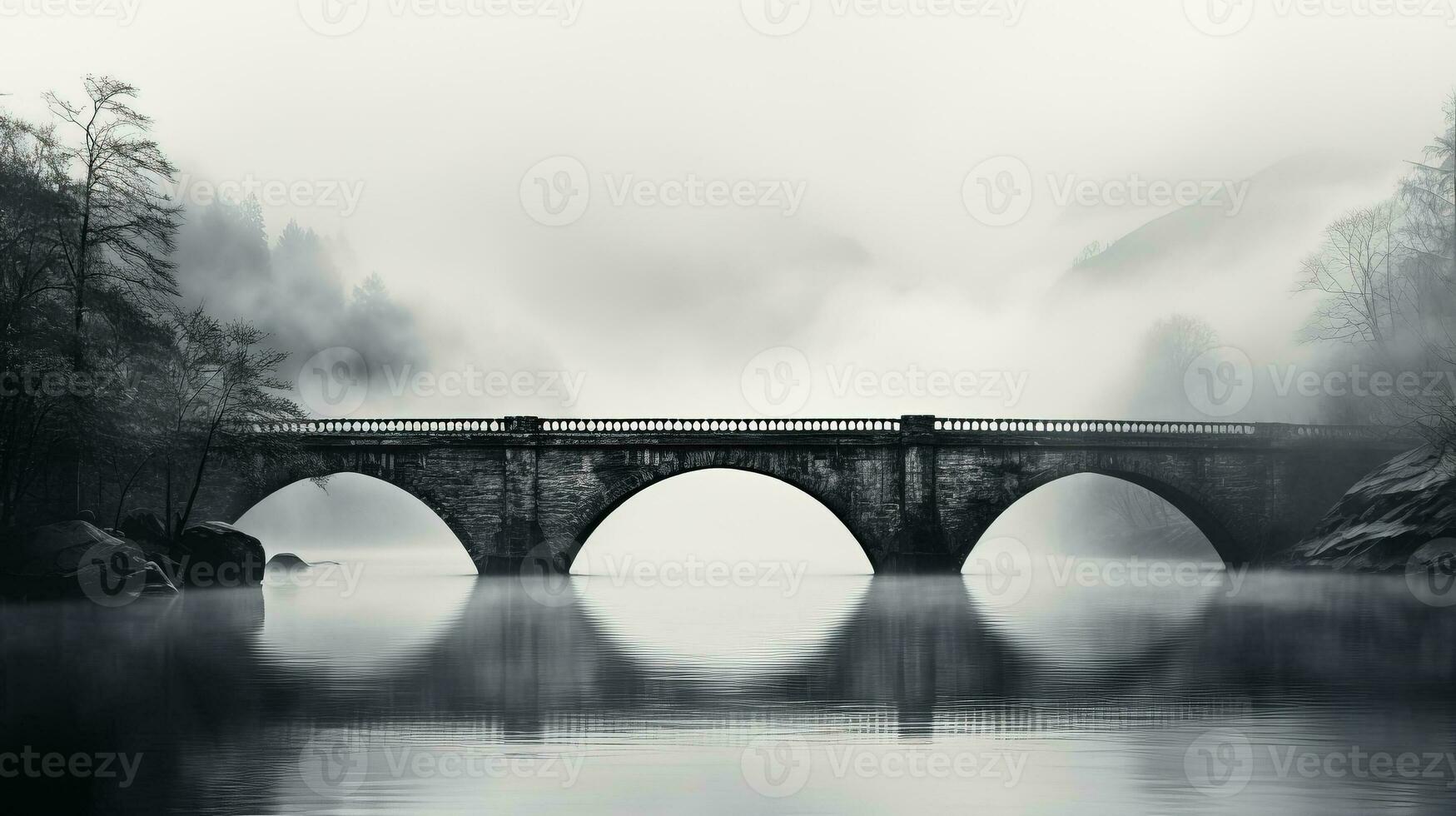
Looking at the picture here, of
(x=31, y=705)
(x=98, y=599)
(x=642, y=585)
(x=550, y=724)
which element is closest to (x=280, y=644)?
(x=31, y=705)

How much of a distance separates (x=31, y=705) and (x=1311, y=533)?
50.6m

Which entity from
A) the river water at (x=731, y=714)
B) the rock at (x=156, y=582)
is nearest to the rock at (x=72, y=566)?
the rock at (x=156, y=582)

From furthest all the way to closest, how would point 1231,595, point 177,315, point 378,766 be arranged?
point 177,315
point 1231,595
point 378,766

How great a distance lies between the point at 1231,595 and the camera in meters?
40.9

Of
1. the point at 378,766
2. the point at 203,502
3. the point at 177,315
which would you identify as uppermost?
the point at 177,315

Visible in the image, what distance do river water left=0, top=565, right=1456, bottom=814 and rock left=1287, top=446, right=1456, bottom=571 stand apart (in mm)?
18283

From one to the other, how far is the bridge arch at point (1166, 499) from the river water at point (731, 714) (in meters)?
20.6

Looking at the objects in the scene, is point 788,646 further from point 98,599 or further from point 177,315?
point 177,315

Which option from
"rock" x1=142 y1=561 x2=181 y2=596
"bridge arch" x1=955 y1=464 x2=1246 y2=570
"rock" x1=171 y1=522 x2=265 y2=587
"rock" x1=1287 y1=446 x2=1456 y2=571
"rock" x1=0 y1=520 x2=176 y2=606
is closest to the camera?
"rock" x1=0 y1=520 x2=176 y2=606

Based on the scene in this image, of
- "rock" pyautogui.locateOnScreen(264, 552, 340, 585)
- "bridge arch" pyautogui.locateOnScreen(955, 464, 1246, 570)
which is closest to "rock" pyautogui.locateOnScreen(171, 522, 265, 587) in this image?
"rock" pyautogui.locateOnScreen(264, 552, 340, 585)

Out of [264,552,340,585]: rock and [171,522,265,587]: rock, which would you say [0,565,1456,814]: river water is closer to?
[171,522,265,587]: rock

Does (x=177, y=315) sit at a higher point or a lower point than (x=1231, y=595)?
higher

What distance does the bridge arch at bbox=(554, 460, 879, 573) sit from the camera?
50469 mm

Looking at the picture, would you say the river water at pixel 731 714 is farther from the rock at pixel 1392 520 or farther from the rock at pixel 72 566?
the rock at pixel 1392 520
